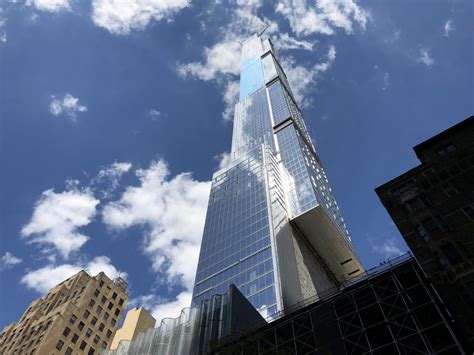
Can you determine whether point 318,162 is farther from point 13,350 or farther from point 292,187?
point 13,350

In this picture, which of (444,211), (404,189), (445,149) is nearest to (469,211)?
(444,211)

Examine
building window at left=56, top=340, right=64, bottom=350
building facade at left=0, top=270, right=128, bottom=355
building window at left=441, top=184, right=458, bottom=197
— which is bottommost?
building window at left=441, top=184, right=458, bottom=197

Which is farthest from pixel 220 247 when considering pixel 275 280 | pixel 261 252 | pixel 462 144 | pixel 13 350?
pixel 462 144

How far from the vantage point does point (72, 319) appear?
78.1 meters

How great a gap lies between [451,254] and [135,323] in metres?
64.9

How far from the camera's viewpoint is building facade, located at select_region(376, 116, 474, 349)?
27125 millimetres

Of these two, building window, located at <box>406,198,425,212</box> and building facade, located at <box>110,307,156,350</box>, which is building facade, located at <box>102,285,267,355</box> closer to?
building window, located at <box>406,198,425,212</box>

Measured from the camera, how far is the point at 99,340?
78.9m

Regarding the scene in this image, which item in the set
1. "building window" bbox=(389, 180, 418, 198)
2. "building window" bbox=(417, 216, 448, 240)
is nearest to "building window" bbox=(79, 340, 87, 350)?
"building window" bbox=(389, 180, 418, 198)

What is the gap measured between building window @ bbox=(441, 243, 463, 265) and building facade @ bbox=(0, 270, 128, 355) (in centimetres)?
6598

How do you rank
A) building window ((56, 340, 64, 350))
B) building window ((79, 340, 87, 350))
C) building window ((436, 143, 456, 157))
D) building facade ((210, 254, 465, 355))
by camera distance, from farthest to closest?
building window ((79, 340, 87, 350))
building window ((56, 340, 64, 350))
building window ((436, 143, 456, 157))
building facade ((210, 254, 465, 355))

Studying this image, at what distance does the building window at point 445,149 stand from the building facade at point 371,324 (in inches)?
518

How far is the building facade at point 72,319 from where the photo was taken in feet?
245

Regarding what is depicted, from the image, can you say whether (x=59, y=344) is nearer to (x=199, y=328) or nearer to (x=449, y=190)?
(x=199, y=328)
